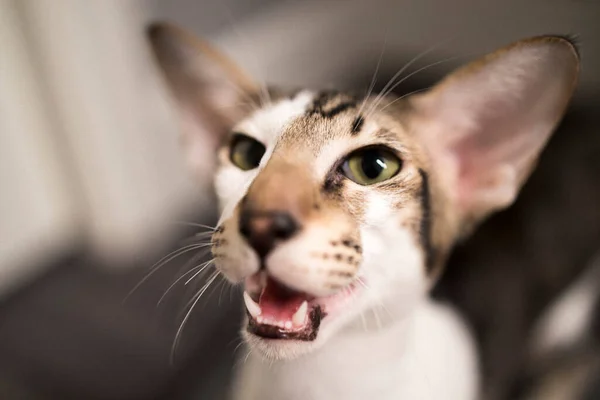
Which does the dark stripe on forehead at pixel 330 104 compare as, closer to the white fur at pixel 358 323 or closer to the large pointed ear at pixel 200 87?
the white fur at pixel 358 323

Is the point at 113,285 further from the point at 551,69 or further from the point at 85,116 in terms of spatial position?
the point at 551,69

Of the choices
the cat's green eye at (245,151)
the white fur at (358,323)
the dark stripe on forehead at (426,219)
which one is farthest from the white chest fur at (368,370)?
the cat's green eye at (245,151)

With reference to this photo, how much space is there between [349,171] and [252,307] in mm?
171

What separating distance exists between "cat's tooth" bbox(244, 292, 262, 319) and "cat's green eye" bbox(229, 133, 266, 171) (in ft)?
0.60

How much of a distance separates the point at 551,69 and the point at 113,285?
1.26m

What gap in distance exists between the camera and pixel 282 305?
485 mm

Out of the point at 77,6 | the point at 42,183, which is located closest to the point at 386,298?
the point at 77,6

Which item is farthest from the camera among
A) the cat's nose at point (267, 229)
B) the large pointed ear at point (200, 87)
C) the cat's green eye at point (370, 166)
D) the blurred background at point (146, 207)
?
the blurred background at point (146, 207)

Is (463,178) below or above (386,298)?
above

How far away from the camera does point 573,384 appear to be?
3.29 feet

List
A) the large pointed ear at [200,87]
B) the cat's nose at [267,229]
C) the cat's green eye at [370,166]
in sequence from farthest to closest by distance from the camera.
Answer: the large pointed ear at [200,87] → the cat's green eye at [370,166] → the cat's nose at [267,229]

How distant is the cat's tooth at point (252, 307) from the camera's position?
1.57 ft

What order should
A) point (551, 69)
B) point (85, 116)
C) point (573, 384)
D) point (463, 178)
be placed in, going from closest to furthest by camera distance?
point (551, 69) → point (463, 178) → point (573, 384) → point (85, 116)

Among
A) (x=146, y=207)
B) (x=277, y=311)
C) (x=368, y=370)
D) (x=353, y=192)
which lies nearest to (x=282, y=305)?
(x=277, y=311)
